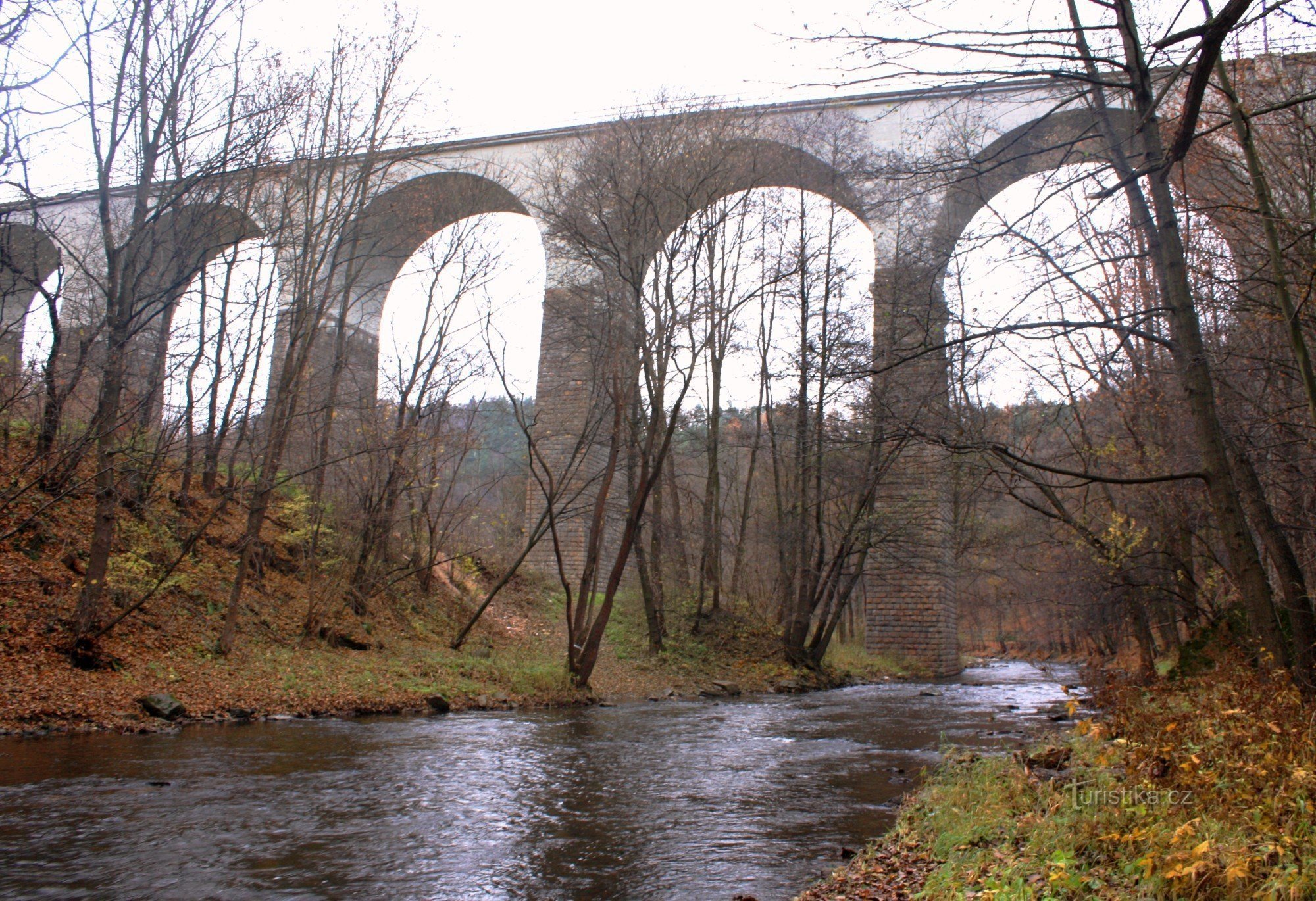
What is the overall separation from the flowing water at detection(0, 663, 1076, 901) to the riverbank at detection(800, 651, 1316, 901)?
51 centimetres

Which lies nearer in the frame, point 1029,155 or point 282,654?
point 1029,155

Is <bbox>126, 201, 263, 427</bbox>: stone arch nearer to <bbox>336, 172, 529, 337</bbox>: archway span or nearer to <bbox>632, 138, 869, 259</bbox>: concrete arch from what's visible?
<bbox>336, 172, 529, 337</bbox>: archway span

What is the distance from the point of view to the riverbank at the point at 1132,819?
2.50 metres

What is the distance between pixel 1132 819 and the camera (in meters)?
3.14

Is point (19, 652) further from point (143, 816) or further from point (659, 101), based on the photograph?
point (659, 101)

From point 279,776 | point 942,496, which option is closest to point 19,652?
point 279,776

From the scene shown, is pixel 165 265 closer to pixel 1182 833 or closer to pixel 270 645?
pixel 270 645

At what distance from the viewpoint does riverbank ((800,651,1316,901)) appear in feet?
8.20

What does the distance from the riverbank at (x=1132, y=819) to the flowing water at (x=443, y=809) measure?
509mm

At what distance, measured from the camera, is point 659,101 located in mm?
13164

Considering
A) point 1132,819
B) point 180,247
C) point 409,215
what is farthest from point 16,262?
point 1132,819

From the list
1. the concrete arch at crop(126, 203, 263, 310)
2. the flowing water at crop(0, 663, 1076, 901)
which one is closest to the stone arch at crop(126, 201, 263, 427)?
the concrete arch at crop(126, 203, 263, 310)

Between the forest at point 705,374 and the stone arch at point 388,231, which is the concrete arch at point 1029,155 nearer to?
the forest at point 705,374

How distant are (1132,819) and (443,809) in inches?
133
